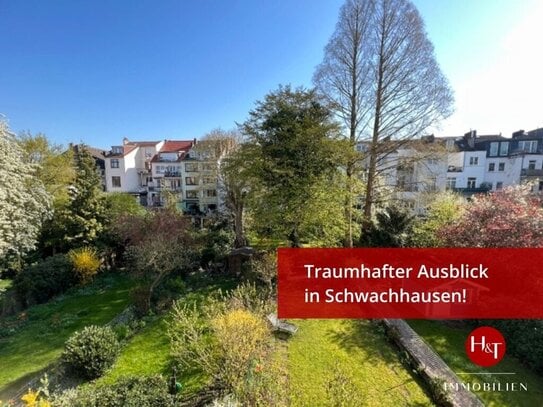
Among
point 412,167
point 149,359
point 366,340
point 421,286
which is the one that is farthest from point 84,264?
point 412,167

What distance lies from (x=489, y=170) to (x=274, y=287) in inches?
1399

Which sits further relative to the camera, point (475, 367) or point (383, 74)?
point (383, 74)

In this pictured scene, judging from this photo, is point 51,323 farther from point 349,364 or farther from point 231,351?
point 349,364

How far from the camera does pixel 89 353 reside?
775 cm

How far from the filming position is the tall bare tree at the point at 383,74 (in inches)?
624

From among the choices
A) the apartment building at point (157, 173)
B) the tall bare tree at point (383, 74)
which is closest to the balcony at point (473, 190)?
the tall bare tree at point (383, 74)

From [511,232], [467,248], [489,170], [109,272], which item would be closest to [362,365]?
[467,248]

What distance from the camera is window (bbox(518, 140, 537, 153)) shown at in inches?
1289

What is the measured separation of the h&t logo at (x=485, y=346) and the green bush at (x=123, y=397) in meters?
9.39

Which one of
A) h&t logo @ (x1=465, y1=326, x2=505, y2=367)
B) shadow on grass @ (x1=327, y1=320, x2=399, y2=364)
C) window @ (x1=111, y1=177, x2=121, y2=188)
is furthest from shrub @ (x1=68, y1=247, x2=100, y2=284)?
window @ (x1=111, y1=177, x2=121, y2=188)

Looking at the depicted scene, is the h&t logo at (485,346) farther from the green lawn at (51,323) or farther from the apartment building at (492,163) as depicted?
the apartment building at (492,163)

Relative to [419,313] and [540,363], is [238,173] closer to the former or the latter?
[419,313]

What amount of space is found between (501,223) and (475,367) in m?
5.36

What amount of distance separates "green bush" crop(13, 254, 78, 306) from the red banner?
1217cm
